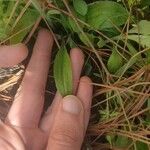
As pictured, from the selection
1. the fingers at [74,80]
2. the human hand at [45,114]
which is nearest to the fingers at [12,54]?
the human hand at [45,114]

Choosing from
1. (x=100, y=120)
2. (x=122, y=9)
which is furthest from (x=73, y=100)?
(x=122, y=9)

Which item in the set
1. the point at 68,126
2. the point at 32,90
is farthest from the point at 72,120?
the point at 32,90

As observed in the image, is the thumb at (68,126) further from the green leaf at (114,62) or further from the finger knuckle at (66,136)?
the green leaf at (114,62)

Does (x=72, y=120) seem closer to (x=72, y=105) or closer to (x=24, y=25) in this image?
(x=72, y=105)

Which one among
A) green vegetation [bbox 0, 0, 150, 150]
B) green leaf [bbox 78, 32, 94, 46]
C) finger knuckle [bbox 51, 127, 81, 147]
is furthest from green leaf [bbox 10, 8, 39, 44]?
finger knuckle [bbox 51, 127, 81, 147]

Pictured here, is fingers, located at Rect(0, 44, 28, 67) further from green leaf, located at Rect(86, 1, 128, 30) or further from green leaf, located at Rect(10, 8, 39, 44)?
green leaf, located at Rect(86, 1, 128, 30)

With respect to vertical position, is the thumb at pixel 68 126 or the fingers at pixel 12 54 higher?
the fingers at pixel 12 54
